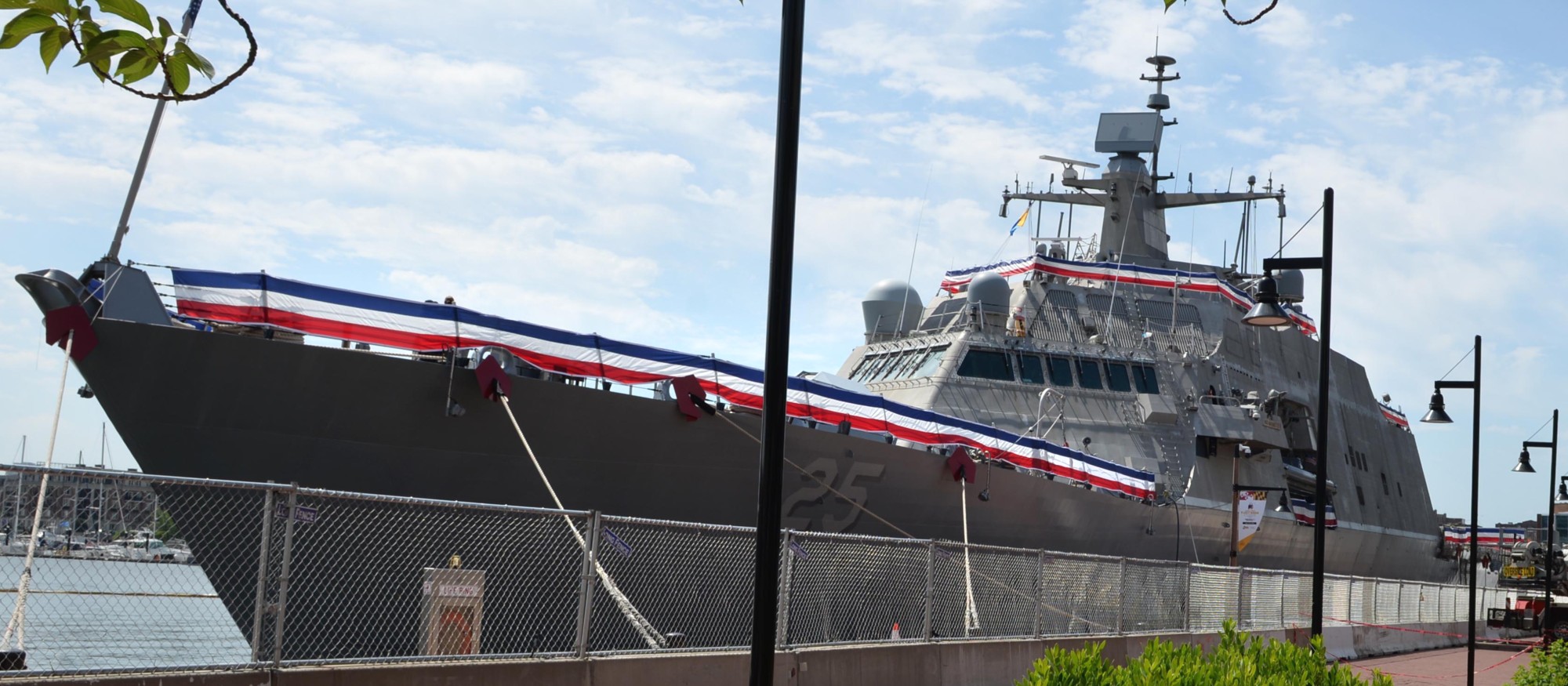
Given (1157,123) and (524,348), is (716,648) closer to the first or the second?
(524,348)

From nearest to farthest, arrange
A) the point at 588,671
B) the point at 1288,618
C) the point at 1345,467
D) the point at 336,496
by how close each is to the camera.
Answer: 1. the point at 336,496
2. the point at 588,671
3. the point at 1288,618
4. the point at 1345,467

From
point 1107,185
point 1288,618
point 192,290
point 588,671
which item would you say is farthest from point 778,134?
point 1107,185

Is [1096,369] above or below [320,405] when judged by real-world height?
above

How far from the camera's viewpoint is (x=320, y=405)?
41.8 feet

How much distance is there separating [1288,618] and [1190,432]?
5902 mm

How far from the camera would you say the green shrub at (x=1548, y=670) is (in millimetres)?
10633

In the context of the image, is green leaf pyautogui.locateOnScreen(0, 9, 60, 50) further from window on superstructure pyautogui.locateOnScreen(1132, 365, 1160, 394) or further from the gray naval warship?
window on superstructure pyautogui.locateOnScreen(1132, 365, 1160, 394)

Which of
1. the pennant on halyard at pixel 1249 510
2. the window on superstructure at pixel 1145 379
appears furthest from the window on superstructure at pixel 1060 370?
the pennant on halyard at pixel 1249 510

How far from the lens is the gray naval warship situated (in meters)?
12.2

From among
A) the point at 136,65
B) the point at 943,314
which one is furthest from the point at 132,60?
the point at 943,314

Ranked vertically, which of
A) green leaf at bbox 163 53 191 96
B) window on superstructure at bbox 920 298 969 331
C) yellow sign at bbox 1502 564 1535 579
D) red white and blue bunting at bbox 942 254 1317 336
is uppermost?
red white and blue bunting at bbox 942 254 1317 336

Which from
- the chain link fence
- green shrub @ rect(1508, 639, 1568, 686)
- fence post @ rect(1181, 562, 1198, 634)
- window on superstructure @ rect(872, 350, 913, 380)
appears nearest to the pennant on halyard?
window on superstructure @ rect(872, 350, 913, 380)

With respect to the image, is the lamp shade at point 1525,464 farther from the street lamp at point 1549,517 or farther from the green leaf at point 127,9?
the green leaf at point 127,9

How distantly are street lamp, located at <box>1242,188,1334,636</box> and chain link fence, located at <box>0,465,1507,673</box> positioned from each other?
183 centimetres
